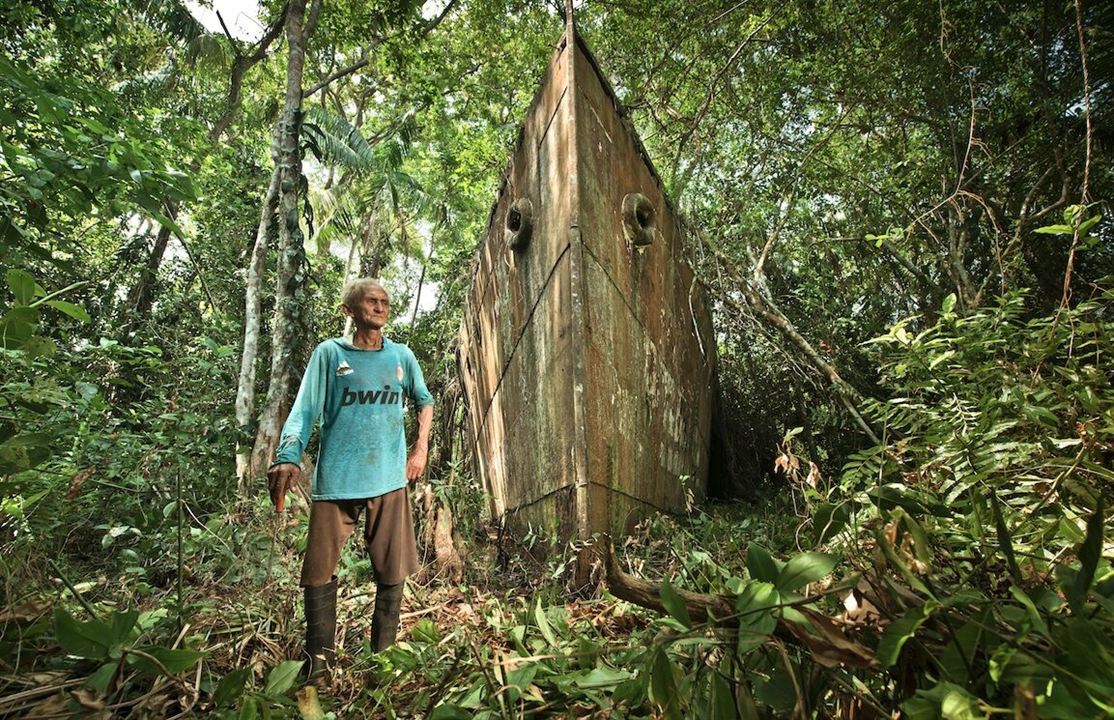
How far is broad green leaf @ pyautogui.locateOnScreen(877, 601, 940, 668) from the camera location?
0.66m

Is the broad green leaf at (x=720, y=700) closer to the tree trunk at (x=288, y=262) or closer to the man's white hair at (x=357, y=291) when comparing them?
the man's white hair at (x=357, y=291)

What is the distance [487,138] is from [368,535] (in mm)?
8562

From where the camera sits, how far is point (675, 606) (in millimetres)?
801

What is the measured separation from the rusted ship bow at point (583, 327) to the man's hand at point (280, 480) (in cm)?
122

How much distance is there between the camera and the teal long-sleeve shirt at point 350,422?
211cm

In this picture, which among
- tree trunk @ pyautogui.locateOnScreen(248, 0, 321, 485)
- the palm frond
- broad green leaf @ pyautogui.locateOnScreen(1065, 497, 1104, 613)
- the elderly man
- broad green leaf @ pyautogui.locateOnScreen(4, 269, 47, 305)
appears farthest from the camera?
the palm frond

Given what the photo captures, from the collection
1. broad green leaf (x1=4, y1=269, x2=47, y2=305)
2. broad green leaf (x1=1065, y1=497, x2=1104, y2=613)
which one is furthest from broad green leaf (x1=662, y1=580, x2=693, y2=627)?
broad green leaf (x1=4, y1=269, x2=47, y2=305)

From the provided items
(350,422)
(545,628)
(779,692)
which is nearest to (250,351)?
(350,422)

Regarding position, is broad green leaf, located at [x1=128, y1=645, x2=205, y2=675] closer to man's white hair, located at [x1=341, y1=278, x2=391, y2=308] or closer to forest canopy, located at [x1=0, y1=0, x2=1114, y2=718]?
forest canopy, located at [x1=0, y1=0, x2=1114, y2=718]

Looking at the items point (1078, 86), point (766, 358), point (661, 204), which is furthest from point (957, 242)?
point (661, 204)

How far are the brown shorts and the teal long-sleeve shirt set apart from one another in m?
0.05

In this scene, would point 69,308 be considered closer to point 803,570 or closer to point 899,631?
point 803,570

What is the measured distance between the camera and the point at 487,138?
944cm

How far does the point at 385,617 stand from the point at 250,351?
5023 millimetres
